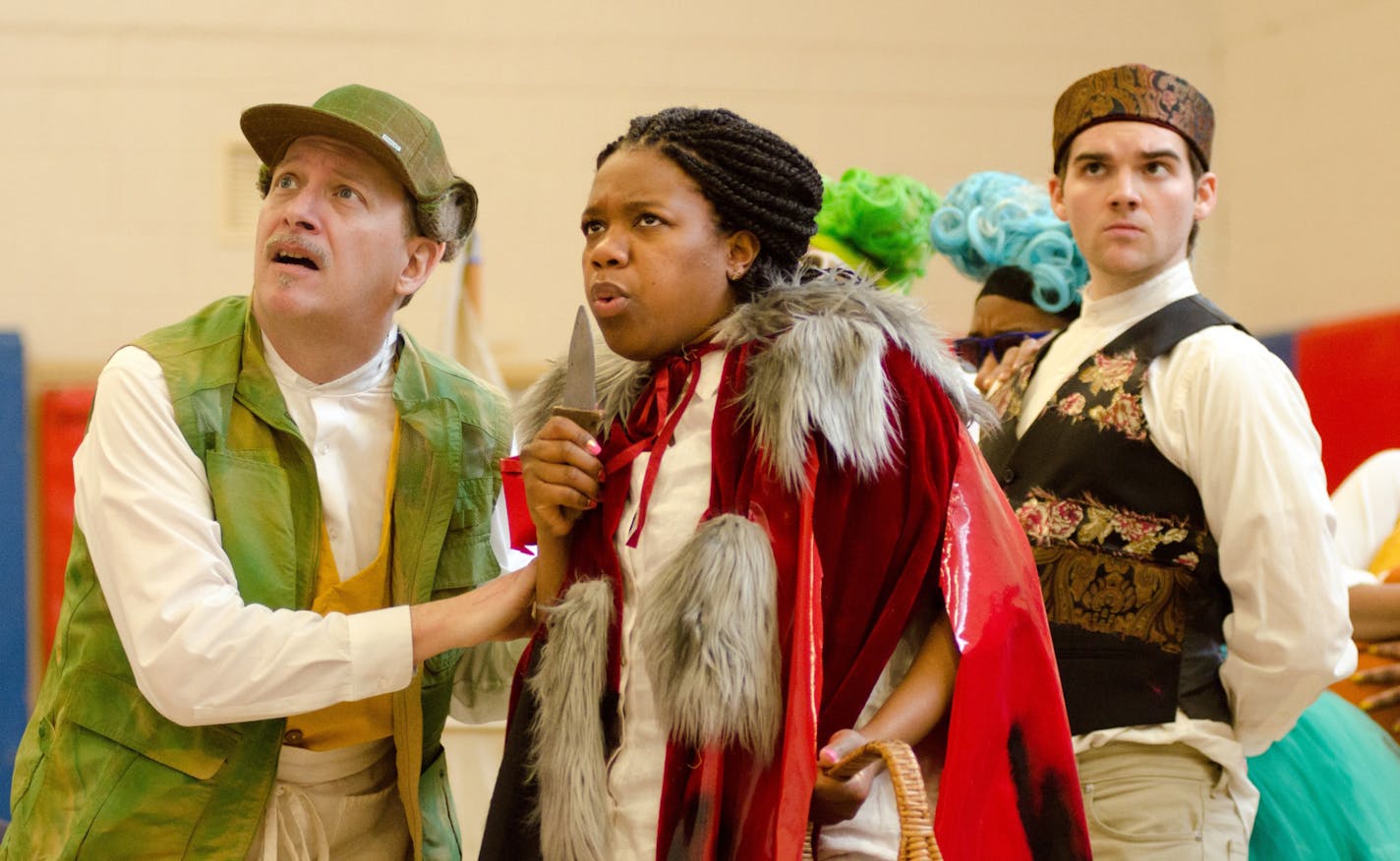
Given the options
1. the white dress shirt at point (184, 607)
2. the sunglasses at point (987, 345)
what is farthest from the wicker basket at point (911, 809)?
the sunglasses at point (987, 345)

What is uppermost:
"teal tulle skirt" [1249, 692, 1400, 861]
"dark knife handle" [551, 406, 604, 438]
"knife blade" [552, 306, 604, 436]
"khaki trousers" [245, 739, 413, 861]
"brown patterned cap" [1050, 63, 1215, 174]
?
"brown patterned cap" [1050, 63, 1215, 174]

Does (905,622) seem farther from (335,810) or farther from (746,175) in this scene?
(335,810)

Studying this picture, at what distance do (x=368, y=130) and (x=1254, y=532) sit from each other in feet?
3.93

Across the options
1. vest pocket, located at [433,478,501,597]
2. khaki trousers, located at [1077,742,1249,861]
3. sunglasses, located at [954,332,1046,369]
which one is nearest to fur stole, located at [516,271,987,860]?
vest pocket, located at [433,478,501,597]

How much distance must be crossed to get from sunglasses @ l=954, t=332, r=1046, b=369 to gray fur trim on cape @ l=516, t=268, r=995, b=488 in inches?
41.5

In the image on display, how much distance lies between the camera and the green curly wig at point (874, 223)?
8.27 ft

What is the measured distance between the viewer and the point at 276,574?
179cm

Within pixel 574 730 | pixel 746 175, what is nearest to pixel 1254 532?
pixel 746 175

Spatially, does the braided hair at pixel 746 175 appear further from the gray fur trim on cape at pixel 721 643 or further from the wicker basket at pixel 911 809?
the wicker basket at pixel 911 809

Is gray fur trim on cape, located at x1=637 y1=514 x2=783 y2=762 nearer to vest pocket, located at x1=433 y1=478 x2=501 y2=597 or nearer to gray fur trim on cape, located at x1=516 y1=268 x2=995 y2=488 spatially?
gray fur trim on cape, located at x1=516 y1=268 x2=995 y2=488

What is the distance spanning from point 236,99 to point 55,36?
1.73 feet

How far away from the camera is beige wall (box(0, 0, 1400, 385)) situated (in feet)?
14.3

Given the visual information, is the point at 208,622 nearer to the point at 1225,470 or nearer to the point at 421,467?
the point at 421,467

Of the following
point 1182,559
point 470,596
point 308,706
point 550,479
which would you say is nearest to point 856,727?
point 550,479
